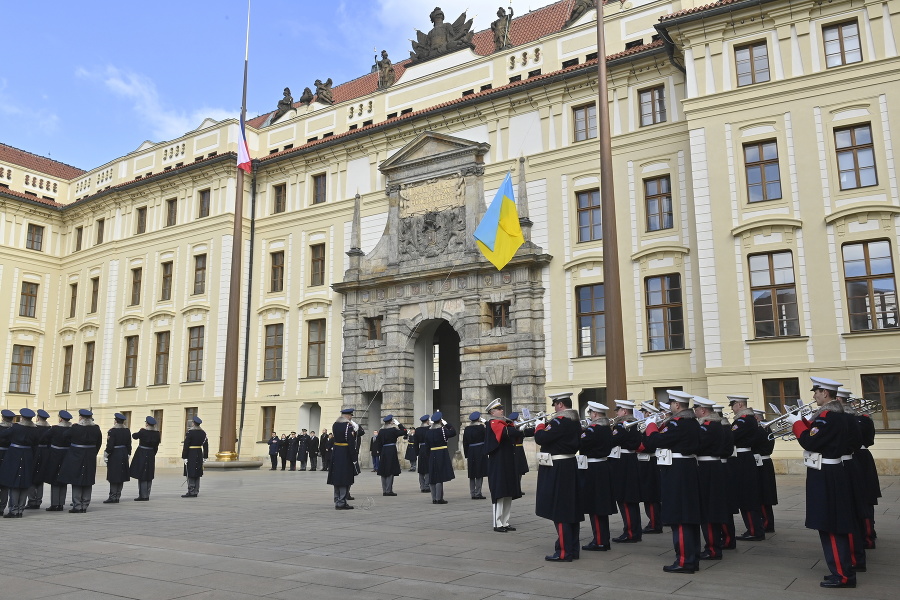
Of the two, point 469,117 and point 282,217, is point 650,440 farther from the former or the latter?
point 282,217

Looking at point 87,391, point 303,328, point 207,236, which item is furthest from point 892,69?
point 87,391

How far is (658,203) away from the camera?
25.0 meters

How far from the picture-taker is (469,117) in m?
29.4

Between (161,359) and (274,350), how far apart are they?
6.67 m

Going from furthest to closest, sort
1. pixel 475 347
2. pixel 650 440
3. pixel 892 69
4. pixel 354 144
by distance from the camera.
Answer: pixel 354 144
pixel 475 347
pixel 892 69
pixel 650 440

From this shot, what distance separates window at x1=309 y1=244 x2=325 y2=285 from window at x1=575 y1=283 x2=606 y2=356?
12.1 m

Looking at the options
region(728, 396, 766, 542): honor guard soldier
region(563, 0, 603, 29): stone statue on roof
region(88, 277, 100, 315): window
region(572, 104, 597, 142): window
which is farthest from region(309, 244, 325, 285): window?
region(728, 396, 766, 542): honor guard soldier

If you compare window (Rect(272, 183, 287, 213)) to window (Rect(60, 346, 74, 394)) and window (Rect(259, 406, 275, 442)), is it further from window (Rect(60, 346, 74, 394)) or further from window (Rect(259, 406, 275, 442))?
window (Rect(60, 346, 74, 394))

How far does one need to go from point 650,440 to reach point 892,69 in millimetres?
17679

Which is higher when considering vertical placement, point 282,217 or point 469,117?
point 469,117

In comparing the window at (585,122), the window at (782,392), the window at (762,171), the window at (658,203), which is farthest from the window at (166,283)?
the window at (782,392)

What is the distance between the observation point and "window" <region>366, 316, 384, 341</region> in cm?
3027

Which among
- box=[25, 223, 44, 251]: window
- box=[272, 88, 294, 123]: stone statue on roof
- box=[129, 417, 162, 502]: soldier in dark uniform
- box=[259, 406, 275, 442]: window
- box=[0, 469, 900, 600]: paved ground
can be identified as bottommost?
box=[0, 469, 900, 600]: paved ground

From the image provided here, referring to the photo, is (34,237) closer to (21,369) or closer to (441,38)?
(21,369)
